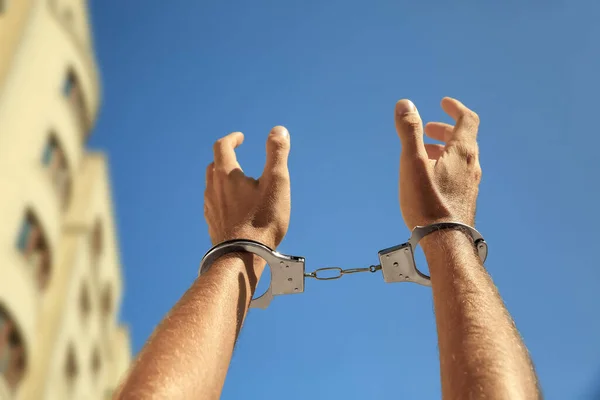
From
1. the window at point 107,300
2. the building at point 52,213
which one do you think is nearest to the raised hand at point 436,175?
the building at point 52,213

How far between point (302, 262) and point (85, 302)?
13499 mm

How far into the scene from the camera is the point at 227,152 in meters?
2.78

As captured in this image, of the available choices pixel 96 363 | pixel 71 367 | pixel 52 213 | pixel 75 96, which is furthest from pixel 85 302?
pixel 75 96

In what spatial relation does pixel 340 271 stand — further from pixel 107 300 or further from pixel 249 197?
pixel 107 300

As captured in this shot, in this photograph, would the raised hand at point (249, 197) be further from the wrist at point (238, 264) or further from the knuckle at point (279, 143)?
the wrist at point (238, 264)

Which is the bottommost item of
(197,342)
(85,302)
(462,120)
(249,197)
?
(197,342)

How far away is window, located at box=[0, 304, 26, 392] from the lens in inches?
382

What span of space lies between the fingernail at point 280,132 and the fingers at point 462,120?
28.9 inches

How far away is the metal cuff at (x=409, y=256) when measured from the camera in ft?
6.47

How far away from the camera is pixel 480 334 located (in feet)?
4.63

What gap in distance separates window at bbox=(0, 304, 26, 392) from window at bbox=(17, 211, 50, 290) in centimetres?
124

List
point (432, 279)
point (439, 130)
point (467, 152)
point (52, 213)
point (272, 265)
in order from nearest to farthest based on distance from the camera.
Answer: point (432, 279), point (272, 265), point (467, 152), point (439, 130), point (52, 213)

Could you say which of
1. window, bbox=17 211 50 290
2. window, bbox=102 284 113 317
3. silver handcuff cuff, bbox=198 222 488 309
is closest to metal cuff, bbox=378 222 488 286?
silver handcuff cuff, bbox=198 222 488 309

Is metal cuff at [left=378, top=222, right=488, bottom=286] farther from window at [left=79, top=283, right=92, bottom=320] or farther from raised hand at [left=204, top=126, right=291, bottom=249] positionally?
window at [left=79, top=283, right=92, bottom=320]
